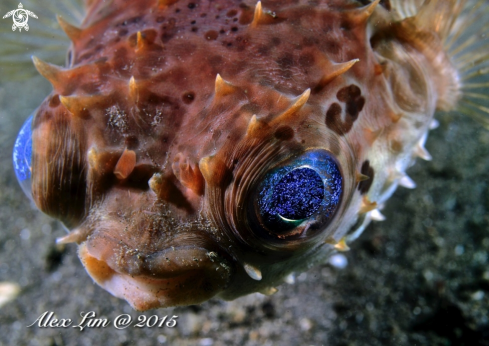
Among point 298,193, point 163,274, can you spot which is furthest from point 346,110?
point 163,274

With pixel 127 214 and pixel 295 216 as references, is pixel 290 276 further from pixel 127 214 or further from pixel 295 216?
pixel 127 214

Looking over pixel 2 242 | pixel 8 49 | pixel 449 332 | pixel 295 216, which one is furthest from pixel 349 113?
pixel 8 49

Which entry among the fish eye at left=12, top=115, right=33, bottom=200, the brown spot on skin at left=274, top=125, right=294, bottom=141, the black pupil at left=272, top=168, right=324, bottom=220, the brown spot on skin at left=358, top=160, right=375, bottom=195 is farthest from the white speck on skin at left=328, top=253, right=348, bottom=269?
the fish eye at left=12, top=115, right=33, bottom=200

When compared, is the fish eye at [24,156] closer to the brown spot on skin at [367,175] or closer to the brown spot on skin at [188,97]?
the brown spot on skin at [188,97]

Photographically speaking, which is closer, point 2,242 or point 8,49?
point 2,242

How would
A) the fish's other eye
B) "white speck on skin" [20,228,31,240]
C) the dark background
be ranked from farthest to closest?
1. "white speck on skin" [20,228,31,240]
2. the dark background
3. the fish's other eye

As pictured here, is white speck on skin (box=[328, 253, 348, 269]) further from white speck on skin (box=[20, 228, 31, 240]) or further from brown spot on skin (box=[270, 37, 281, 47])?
white speck on skin (box=[20, 228, 31, 240])

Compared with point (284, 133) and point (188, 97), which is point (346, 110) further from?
point (188, 97)

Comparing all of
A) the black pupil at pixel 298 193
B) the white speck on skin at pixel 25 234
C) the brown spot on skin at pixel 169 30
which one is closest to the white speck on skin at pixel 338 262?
the black pupil at pixel 298 193
